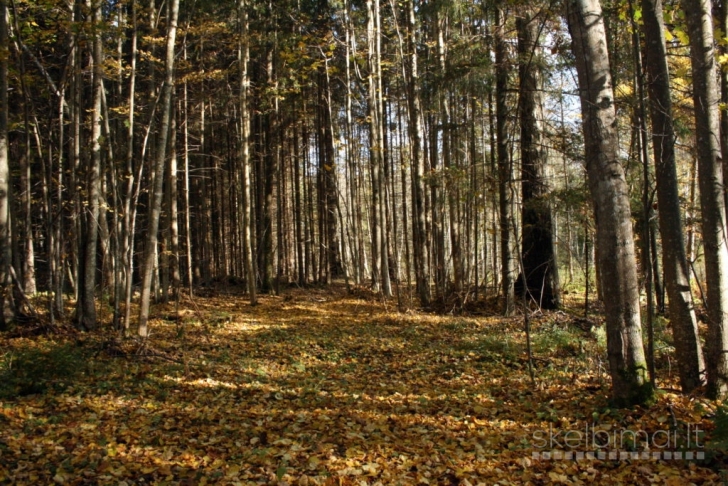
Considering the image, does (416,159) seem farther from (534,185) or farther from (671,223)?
(671,223)

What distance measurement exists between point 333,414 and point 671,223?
14.7 ft

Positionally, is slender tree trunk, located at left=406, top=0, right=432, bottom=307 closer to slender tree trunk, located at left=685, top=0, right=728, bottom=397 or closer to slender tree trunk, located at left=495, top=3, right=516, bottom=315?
slender tree trunk, located at left=495, top=3, right=516, bottom=315

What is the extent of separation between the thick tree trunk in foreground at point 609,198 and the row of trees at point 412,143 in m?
0.02

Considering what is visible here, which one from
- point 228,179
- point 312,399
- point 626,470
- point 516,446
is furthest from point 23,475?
point 228,179

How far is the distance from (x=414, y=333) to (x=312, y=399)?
4572 mm

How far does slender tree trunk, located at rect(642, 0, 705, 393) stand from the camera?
5.04m

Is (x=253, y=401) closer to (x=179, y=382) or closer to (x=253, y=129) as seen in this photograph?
(x=179, y=382)

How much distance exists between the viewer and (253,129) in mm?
20656

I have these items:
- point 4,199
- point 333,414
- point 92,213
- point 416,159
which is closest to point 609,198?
point 333,414

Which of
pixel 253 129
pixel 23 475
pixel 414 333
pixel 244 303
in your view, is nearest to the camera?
pixel 23 475

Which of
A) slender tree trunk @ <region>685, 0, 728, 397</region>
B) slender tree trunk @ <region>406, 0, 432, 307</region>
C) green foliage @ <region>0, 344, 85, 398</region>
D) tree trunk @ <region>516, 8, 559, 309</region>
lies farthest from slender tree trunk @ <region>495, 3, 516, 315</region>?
green foliage @ <region>0, 344, 85, 398</region>

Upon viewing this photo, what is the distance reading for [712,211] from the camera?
16.5 feet

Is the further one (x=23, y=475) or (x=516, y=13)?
(x=516, y=13)

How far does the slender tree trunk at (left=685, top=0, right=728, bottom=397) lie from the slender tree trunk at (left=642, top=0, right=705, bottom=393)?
0.18m
